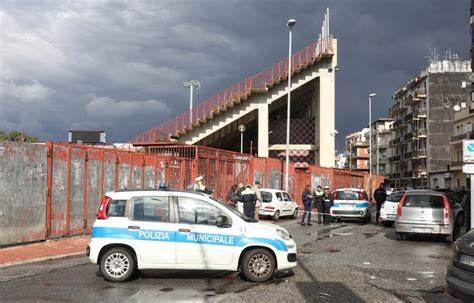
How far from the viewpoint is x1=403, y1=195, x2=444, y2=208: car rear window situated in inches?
566

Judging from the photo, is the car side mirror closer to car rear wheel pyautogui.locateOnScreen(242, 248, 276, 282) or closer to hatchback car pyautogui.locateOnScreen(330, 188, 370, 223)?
car rear wheel pyautogui.locateOnScreen(242, 248, 276, 282)

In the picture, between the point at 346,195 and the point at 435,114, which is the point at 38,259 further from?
the point at 435,114

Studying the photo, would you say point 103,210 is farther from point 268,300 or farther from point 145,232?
point 268,300

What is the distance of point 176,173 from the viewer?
18016mm

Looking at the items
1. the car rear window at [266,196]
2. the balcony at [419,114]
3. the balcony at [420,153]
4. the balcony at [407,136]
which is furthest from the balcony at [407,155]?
the car rear window at [266,196]

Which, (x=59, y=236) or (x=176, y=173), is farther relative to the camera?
(x=176, y=173)

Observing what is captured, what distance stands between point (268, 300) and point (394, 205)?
45.7ft

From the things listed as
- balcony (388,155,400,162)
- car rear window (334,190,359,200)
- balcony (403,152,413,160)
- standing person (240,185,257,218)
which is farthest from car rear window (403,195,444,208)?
balcony (388,155,400,162)

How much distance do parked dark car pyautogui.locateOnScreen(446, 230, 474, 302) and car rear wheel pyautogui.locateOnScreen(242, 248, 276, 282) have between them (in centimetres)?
298

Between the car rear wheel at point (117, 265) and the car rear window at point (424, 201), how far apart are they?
945cm

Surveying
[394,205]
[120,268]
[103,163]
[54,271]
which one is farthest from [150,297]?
[394,205]

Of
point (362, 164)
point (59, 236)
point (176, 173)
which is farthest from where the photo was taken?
point (362, 164)

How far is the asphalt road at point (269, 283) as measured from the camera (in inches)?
283

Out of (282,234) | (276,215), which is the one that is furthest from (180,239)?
(276,215)
